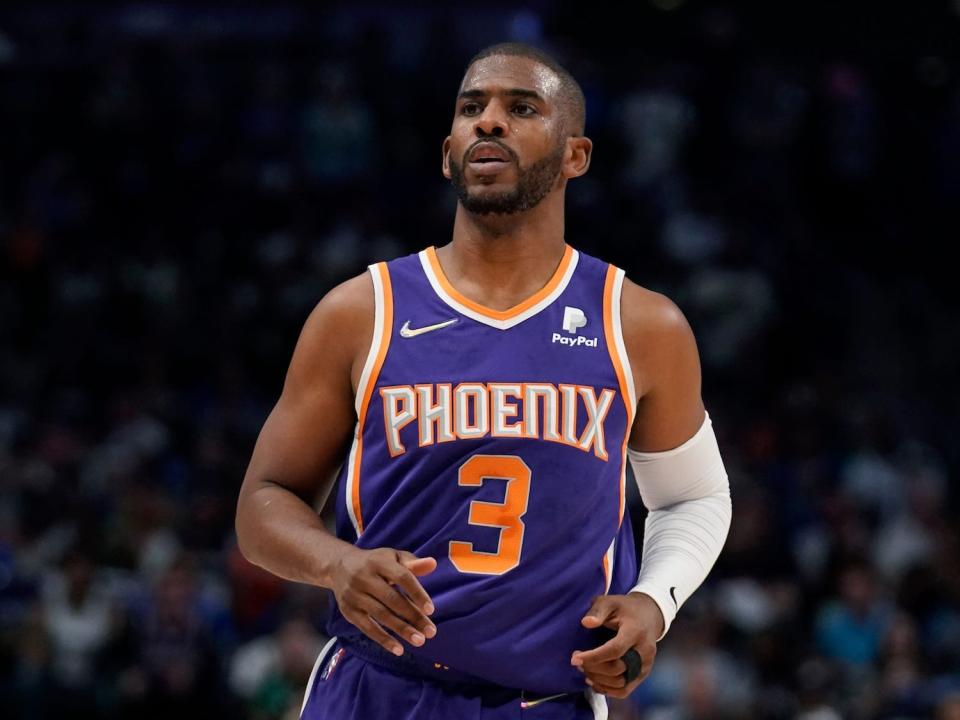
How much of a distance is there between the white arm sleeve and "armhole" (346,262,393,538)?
0.73 metres

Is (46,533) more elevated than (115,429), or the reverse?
(115,429)

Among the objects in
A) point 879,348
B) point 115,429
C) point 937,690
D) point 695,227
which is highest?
point 695,227

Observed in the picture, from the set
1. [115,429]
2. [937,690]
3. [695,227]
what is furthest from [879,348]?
[115,429]

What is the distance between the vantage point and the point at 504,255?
3902mm

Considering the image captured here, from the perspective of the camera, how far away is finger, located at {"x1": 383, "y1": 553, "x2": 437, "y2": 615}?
3270 mm

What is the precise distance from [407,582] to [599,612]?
0.53 metres

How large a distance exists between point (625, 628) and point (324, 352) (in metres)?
0.98

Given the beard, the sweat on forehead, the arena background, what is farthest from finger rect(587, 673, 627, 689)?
the arena background

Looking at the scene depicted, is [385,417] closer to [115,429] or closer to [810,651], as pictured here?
[810,651]

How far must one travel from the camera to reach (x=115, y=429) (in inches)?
439

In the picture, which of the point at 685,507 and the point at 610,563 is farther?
the point at 685,507

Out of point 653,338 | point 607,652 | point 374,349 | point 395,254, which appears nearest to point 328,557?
point 374,349

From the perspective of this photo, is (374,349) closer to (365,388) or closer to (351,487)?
(365,388)

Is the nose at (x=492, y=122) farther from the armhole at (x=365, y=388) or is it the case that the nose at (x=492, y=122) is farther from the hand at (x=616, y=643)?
the hand at (x=616, y=643)
